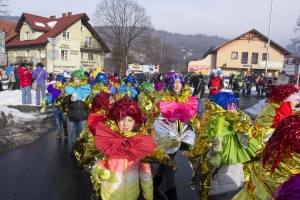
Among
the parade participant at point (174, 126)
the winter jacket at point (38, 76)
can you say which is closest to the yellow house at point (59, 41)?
the winter jacket at point (38, 76)

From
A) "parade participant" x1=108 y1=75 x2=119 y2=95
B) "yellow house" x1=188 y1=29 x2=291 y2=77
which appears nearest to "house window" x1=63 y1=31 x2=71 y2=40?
Answer: "yellow house" x1=188 y1=29 x2=291 y2=77

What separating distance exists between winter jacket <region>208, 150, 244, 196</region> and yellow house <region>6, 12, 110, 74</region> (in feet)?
131

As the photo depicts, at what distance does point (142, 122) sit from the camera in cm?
329

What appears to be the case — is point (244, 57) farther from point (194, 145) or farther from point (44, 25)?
point (194, 145)

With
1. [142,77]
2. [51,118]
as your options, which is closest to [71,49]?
[142,77]

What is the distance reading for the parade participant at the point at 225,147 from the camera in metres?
3.11

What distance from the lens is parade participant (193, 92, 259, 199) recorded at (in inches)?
123

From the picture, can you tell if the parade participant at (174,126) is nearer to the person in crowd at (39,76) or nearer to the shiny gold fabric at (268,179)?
the shiny gold fabric at (268,179)

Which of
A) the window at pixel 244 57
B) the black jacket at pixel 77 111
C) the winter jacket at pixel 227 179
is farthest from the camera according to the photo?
the window at pixel 244 57

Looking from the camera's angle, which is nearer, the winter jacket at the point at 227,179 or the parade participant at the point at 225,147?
the parade participant at the point at 225,147

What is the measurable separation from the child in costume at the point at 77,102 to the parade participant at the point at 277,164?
453 cm

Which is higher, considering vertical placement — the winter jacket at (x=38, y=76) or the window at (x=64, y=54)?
the window at (x=64, y=54)

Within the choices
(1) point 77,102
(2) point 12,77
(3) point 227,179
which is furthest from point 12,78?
(3) point 227,179

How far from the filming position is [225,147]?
3193mm
